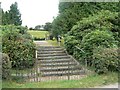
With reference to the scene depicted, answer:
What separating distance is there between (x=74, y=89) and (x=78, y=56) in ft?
15.5

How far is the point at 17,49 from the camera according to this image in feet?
44.2

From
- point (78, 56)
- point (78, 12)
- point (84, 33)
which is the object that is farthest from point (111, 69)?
point (78, 12)

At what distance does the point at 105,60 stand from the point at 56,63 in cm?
294

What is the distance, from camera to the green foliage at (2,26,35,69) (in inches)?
519

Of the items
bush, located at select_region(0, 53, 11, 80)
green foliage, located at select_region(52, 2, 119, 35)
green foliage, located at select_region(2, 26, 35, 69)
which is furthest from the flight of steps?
bush, located at select_region(0, 53, 11, 80)

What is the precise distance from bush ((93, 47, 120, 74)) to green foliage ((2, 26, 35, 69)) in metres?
3.26

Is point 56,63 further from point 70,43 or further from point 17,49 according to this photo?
point 17,49

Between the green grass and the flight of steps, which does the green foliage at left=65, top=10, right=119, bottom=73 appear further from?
the green grass

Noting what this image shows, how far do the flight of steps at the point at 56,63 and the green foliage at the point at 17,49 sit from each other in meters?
0.76

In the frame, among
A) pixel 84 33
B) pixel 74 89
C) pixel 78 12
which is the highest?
pixel 78 12

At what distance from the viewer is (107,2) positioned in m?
19.3

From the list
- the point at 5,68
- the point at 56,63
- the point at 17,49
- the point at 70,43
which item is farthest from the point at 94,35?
the point at 5,68

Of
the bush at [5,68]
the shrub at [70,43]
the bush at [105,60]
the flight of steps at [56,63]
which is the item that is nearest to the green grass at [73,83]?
the bush at [5,68]

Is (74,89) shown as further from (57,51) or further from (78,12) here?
(78,12)
